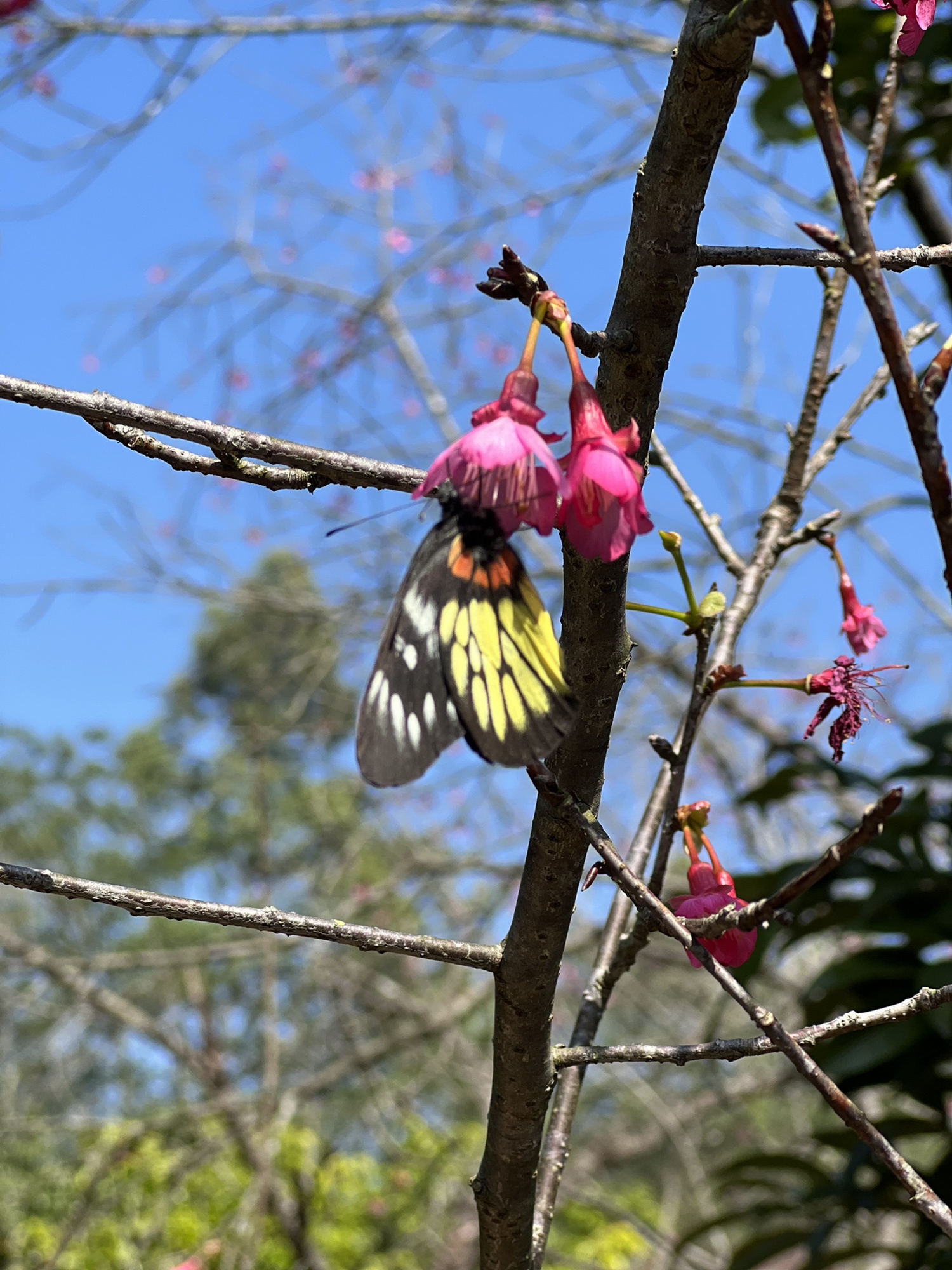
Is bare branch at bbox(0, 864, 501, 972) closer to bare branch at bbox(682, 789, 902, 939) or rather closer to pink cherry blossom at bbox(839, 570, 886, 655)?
bare branch at bbox(682, 789, 902, 939)

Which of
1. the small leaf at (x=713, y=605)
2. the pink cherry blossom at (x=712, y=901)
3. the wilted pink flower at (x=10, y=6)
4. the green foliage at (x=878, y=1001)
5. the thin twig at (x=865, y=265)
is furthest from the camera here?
the wilted pink flower at (x=10, y=6)

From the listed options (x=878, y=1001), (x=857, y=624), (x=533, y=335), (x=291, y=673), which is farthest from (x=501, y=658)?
(x=291, y=673)

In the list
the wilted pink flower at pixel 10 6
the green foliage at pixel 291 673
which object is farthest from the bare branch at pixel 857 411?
the wilted pink flower at pixel 10 6

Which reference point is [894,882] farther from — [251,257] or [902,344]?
[251,257]

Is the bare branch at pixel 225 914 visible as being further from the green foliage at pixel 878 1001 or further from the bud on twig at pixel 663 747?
the green foliage at pixel 878 1001

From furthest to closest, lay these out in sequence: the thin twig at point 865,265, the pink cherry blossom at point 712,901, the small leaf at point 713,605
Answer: the small leaf at point 713,605 → the pink cherry blossom at point 712,901 → the thin twig at point 865,265
